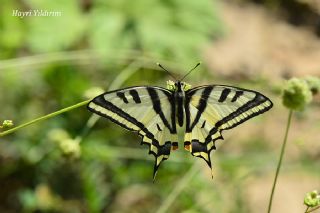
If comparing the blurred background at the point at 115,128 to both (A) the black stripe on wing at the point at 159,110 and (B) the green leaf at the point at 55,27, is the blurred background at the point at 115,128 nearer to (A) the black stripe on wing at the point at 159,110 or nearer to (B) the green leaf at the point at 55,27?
(B) the green leaf at the point at 55,27

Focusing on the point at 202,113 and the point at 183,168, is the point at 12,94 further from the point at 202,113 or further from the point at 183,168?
the point at 202,113

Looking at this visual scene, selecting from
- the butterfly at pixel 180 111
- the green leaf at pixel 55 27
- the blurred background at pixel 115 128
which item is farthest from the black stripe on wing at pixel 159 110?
the green leaf at pixel 55 27

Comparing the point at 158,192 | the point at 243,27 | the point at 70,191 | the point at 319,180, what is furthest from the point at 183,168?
the point at 243,27

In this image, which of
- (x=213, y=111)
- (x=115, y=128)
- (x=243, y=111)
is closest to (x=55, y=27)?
(x=115, y=128)

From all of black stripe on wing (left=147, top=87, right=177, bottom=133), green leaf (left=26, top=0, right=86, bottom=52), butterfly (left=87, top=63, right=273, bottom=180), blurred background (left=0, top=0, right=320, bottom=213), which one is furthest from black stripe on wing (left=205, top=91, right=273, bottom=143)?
green leaf (left=26, top=0, right=86, bottom=52)

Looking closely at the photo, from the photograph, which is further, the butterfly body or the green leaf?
the green leaf

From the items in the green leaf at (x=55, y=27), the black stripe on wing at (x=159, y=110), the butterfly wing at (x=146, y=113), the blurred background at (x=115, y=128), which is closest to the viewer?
the butterfly wing at (x=146, y=113)

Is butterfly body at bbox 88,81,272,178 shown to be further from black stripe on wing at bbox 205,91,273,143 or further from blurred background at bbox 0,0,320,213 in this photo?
blurred background at bbox 0,0,320,213

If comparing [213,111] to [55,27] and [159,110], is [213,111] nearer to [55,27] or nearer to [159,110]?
[159,110]
